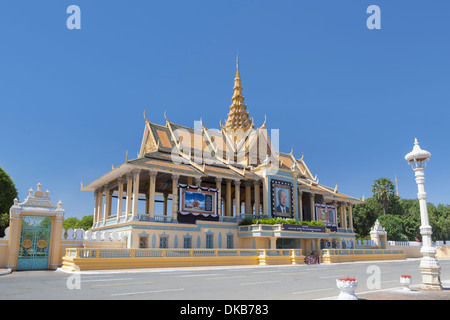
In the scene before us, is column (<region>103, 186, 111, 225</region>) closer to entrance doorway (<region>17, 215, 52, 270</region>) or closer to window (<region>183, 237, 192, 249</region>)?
window (<region>183, 237, 192, 249</region>)

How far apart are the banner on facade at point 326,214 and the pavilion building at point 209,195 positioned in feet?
0.42

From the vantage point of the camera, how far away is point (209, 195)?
35594mm

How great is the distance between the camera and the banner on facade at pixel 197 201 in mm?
33562

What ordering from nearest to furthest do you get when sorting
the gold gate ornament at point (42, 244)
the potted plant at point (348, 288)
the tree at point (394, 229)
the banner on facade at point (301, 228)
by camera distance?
the potted plant at point (348, 288) < the gold gate ornament at point (42, 244) < the banner on facade at point (301, 228) < the tree at point (394, 229)

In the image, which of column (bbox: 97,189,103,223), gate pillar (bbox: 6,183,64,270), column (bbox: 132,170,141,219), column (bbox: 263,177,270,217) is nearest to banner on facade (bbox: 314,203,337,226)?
column (bbox: 263,177,270,217)

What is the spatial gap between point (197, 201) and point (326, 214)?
66.4ft

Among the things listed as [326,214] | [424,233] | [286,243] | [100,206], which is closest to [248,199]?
[286,243]

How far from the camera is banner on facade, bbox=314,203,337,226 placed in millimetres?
45688

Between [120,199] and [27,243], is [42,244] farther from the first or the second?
[120,199]

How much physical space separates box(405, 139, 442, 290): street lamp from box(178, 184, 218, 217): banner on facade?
22.6m

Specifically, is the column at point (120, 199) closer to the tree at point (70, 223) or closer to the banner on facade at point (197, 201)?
the banner on facade at point (197, 201)

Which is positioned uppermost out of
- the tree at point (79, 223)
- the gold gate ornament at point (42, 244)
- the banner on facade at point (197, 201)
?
the banner on facade at point (197, 201)

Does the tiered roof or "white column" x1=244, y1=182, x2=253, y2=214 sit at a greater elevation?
the tiered roof

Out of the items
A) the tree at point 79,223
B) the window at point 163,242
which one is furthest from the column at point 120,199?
the tree at point 79,223
